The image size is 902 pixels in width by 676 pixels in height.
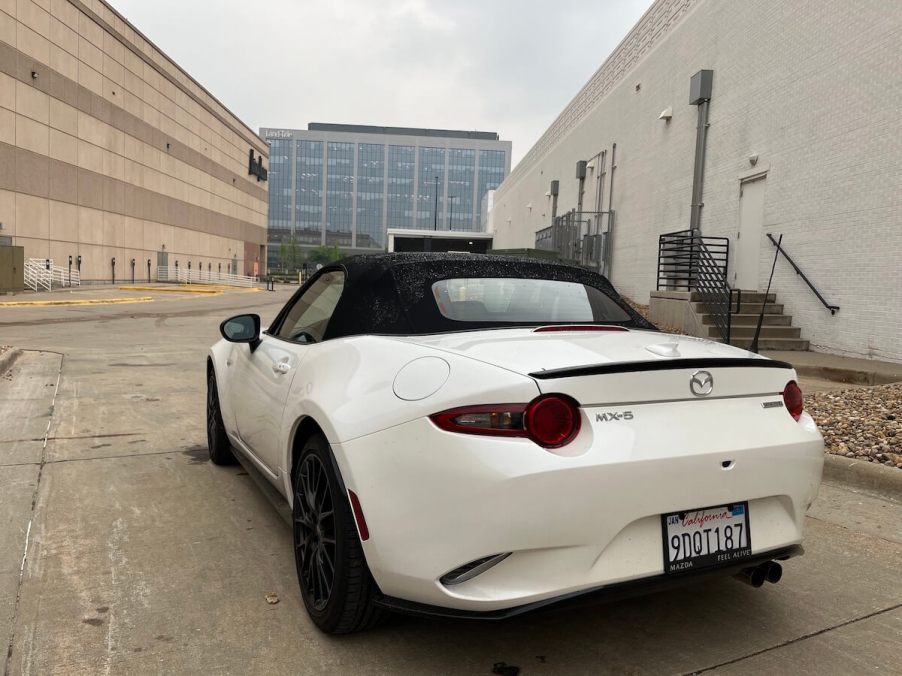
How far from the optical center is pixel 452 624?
8.91 ft

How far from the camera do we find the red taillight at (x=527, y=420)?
2.12m

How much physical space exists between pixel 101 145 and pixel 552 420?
Result: 41117 millimetres

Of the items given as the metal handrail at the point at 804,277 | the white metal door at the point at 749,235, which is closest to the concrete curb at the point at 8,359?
the metal handrail at the point at 804,277

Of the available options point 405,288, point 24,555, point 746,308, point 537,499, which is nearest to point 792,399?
point 537,499

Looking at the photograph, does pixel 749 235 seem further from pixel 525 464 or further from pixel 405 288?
pixel 525 464

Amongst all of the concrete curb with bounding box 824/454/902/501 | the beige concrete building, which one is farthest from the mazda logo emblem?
the beige concrete building

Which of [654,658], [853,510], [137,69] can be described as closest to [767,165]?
[853,510]

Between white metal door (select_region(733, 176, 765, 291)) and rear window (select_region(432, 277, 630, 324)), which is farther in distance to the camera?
white metal door (select_region(733, 176, 765, 291))

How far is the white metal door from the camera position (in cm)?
1421

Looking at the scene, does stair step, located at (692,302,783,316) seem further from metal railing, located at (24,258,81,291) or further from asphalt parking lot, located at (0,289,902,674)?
→ metal railing, located at (24,258,81,291)

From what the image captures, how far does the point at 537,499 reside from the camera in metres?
2.06

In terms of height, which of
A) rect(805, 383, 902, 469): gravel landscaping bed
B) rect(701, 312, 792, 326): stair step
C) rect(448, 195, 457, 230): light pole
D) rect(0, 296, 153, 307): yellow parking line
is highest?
rect(448, 195, 457, 230): light pole

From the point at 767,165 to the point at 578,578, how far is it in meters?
13.8

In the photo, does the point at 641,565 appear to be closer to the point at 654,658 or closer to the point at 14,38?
the point at 654,658
